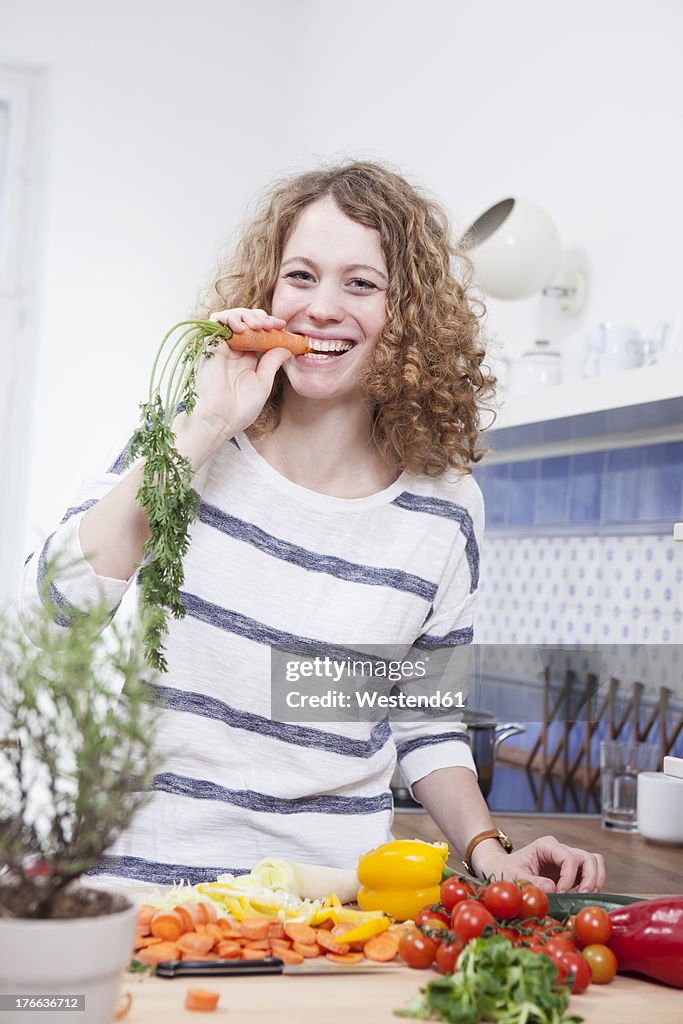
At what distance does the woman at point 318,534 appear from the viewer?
137 cm

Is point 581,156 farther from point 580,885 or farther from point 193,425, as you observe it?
point 580,885

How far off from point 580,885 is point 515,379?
4.94ft

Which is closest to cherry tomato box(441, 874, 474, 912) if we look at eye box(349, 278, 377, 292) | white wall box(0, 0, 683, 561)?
eye box(349, 278, 377, 292)

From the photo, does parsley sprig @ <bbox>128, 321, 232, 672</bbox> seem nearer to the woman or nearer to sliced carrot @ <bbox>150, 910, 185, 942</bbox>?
the woman

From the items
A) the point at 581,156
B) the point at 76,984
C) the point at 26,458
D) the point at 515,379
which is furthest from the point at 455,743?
the point at 26,458

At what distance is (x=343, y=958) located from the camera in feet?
3.18

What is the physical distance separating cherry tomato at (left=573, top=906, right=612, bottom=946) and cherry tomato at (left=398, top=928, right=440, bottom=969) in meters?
0.14

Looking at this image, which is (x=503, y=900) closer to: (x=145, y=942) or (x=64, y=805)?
(x=145, y=942)

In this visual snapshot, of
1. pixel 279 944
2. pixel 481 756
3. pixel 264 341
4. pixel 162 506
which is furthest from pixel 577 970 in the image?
pixel 481 756

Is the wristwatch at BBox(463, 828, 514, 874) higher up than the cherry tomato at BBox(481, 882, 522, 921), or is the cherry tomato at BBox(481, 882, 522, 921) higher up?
the cherry tomato at BBox(481, 882, 522, 921)

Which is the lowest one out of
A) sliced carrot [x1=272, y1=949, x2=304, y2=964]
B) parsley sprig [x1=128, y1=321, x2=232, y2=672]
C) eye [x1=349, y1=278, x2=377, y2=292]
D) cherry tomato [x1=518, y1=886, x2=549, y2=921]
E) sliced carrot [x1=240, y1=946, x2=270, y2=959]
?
sliced carrot [x1=272, y1=949, x2=304, y2=964]

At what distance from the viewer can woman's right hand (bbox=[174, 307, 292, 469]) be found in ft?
4.49

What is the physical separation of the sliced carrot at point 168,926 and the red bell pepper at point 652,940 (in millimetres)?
368

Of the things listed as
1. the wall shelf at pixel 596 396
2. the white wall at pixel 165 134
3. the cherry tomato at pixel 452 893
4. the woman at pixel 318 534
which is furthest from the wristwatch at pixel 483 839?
the white wall at pixel 165 134
